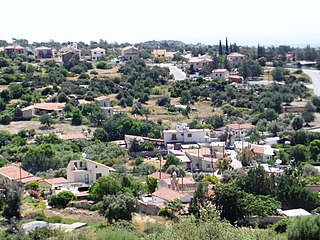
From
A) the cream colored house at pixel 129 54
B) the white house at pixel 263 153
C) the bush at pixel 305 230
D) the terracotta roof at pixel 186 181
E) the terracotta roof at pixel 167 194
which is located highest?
the cream colored house at pixel 129 54

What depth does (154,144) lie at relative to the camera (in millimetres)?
41719

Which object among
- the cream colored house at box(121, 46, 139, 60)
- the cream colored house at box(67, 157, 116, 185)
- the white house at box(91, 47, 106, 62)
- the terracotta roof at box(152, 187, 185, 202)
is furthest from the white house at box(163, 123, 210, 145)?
the cream colored house at box(121, 46, 139, 60)

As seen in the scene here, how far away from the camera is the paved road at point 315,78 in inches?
2572

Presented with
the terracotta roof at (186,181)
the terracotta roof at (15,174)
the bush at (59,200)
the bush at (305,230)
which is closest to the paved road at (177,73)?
the terracotta roof at (186,181)

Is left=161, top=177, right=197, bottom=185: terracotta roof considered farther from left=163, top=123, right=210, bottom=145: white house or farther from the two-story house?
the two-story house

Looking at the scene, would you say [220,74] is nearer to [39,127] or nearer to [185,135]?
[185,135]

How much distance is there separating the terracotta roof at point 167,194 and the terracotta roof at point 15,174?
24.4ft

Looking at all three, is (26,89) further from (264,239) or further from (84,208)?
(264,239)

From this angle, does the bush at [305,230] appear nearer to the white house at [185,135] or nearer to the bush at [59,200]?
the bush at [59,200]

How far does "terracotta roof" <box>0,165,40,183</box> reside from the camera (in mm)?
29938

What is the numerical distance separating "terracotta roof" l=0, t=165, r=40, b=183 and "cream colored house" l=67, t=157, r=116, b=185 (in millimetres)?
1922

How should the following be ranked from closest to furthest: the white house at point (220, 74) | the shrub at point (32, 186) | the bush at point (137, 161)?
1. the shrub at point (32, 186)
2. the bush at point (137, 161)
3. the white house at point (220, 74)

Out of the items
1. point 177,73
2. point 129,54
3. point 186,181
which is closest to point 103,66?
point 177,73

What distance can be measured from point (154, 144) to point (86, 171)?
11.3m
